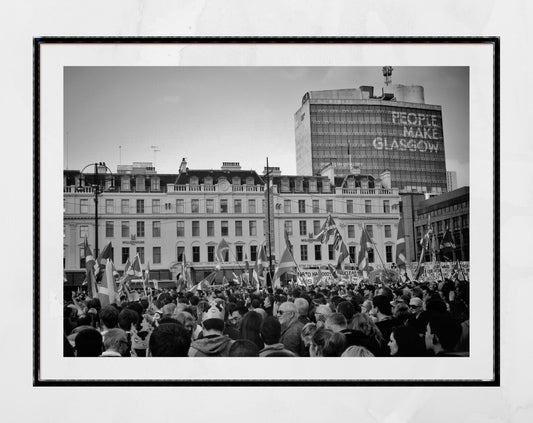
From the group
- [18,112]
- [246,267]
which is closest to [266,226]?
[246,267]

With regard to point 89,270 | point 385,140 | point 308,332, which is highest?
point 385,140

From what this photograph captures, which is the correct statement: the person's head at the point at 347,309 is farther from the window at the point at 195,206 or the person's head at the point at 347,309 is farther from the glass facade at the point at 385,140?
the window at the point at 195,206

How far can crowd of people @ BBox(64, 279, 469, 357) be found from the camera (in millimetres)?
4504

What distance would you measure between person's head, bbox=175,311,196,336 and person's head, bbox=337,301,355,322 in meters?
0.88

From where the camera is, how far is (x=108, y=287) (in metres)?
4.71

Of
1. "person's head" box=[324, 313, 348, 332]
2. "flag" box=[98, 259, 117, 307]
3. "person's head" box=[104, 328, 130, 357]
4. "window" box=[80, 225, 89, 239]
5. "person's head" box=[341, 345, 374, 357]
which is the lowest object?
"person's head" box=[341, 345, 374, 357]

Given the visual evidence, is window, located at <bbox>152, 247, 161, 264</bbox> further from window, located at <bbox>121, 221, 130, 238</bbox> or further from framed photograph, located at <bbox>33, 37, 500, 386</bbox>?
window, located at <bbox>121, 221, 130, 238</bbox>

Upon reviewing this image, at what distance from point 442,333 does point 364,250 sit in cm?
76

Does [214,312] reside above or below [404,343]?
above

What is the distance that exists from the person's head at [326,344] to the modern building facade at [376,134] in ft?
3.40

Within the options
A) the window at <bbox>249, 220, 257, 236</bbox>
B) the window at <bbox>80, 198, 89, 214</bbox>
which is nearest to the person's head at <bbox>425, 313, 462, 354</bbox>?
the window at <bbox>249, 220, 257, 236</bbox>

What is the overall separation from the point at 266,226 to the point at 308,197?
1.16ft

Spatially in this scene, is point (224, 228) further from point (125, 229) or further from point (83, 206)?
point (83, 206)

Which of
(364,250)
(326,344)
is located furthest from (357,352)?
(364,250)
